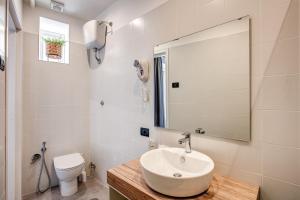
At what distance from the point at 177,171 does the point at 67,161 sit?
166cm

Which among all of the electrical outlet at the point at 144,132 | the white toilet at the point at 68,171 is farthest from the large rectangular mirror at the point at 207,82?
the white toilet at the point at 68,171

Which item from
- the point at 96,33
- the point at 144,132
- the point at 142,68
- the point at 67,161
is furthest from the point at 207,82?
the point at 67,161

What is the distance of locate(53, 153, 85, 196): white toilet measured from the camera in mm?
2096

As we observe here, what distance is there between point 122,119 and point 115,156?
20.5 inches

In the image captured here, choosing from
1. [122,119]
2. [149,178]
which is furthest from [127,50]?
[149,178]

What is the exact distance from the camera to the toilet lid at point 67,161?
2.12 m

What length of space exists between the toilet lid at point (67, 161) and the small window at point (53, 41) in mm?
1370

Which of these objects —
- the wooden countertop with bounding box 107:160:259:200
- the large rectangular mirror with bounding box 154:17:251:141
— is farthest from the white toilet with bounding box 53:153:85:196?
the large rectangular mirror with bounding box 154:17:251:141

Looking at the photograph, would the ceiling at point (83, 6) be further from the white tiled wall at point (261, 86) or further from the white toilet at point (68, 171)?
the white toilet at point (68, 171)

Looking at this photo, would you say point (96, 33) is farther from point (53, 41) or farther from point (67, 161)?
point (67, 161)

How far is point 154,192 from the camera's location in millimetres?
1018

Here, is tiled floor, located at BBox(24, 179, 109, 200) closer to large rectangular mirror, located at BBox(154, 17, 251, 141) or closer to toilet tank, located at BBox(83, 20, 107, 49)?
large rectangular mirror, located at BBox(154, 17, 251, 141)

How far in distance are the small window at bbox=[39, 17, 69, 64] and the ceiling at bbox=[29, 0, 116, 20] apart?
0.22 metres

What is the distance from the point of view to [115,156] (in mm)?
2211
